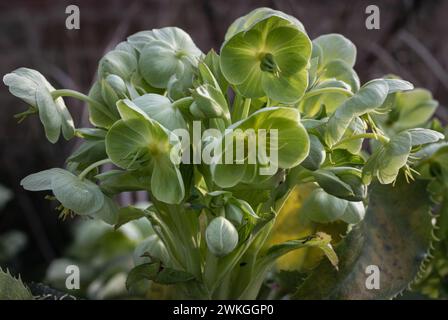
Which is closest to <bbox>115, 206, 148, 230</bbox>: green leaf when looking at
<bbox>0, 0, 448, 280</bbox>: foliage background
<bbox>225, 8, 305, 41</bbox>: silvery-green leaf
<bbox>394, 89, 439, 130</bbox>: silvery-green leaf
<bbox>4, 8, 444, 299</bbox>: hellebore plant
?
<bbox>4, 8, 444, 299</bbox>: hellebore plant

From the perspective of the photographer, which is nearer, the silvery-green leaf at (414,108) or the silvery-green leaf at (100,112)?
the silvery-green leaf at (100,112)

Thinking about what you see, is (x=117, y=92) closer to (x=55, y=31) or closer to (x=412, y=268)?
(x=412, y=268)

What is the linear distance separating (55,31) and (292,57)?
105 centimetres

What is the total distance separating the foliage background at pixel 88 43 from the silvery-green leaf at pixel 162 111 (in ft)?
1.75

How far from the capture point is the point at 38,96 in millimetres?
343

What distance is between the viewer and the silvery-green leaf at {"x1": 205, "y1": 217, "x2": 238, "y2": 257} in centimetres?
32

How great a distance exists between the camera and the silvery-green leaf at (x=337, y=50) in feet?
1.33

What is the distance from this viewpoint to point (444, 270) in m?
0.51

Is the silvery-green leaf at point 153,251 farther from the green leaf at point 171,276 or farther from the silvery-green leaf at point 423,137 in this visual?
the silvery-green leaf at point 423,137

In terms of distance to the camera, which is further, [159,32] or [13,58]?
[13,58]

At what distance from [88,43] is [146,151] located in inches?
39.0

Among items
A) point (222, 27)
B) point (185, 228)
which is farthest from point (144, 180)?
point (222, 27)

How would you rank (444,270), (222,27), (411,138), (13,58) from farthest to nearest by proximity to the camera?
(13,58)
(222,27)
(444,270)
(411,138)

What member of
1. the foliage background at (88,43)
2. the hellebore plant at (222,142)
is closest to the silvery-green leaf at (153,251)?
the hellebore plant at (222,142)
